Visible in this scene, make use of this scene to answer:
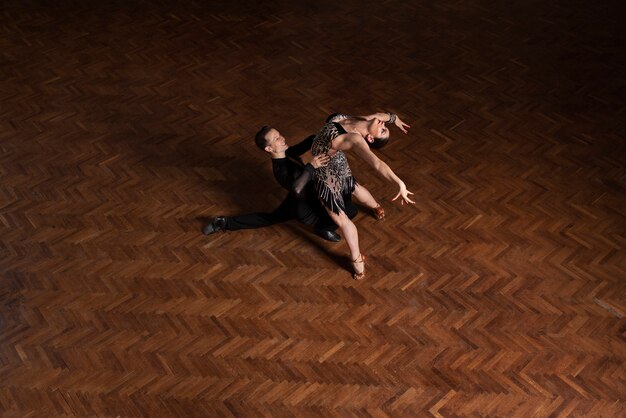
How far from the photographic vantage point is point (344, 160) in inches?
176

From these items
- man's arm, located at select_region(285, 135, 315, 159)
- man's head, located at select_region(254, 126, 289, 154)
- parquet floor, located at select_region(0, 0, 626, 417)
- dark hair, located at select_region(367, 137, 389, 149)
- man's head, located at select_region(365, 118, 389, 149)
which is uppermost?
man's head, located at select_region(365, 118, 389, 149)

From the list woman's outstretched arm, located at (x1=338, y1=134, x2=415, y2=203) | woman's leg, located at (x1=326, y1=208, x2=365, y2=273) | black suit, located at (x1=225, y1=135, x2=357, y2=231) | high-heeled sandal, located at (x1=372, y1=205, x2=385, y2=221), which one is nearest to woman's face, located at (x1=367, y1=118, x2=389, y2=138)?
woman's outstretched arm, located at (x1=338, y1=134, x2=415, y2=203)

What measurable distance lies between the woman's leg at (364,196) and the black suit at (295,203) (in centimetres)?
9

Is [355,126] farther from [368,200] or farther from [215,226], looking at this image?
[215,226]

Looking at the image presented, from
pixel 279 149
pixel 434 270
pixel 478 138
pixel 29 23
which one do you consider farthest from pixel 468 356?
pixel 29 23

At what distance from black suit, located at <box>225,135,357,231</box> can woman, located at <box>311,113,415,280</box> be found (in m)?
0.15

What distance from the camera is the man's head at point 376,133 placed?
13.7ft

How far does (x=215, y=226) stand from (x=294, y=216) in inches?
24.9

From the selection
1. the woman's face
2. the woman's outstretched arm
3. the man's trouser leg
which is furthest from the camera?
the man's trouser leg

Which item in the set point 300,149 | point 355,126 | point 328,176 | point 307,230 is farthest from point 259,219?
point 355,126

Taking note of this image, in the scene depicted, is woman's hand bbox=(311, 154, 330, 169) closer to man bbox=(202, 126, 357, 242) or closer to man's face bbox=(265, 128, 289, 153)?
man bbox=(202, 126, 357, 242)

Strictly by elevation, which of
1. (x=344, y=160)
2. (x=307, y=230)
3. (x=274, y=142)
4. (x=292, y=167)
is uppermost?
(x=274, y=142)

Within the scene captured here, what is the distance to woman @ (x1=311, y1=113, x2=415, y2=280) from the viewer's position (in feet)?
13.5

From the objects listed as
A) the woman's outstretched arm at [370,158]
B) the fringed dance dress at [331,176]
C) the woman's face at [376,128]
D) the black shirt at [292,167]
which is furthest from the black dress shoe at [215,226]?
the woman's face at [376,128]
